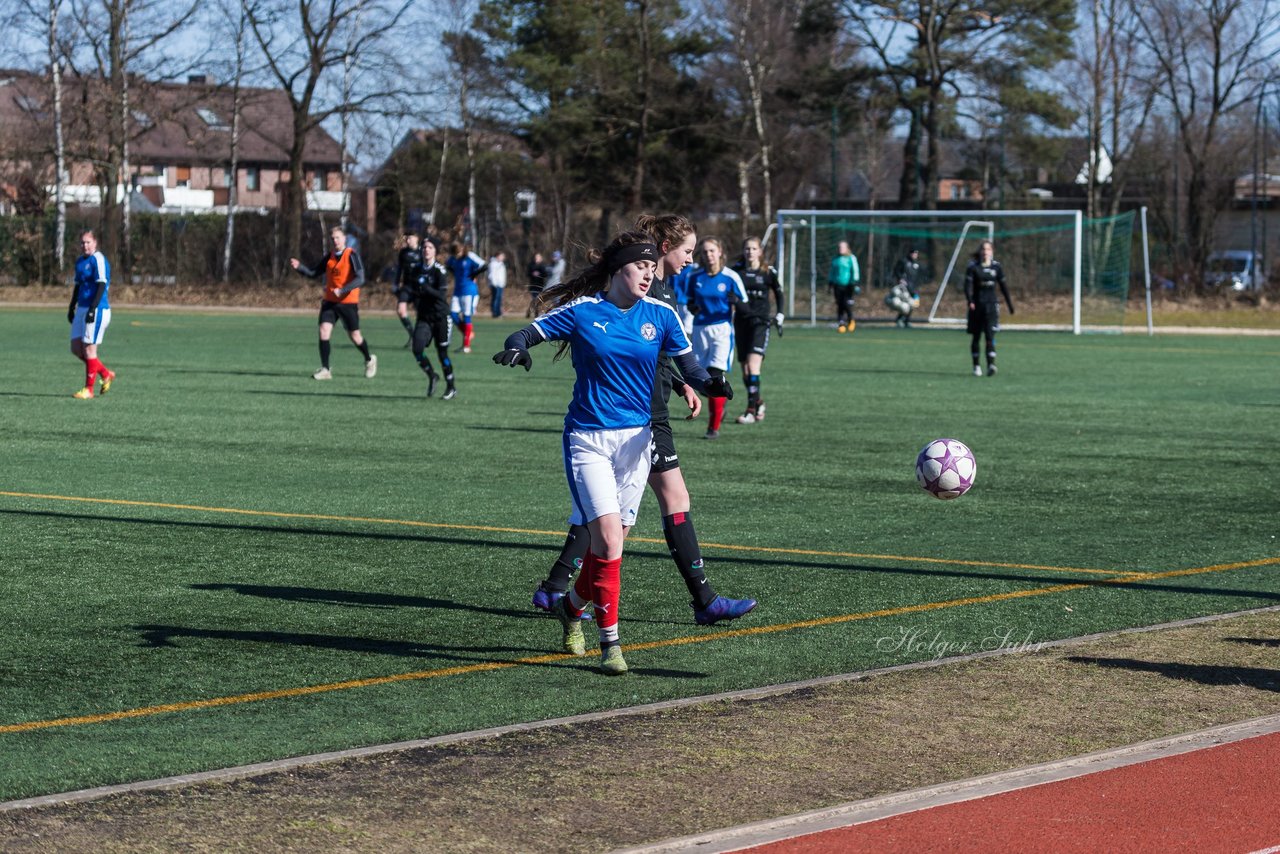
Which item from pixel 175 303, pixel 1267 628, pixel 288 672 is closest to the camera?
pixel 288 672

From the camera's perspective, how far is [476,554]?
9.49m

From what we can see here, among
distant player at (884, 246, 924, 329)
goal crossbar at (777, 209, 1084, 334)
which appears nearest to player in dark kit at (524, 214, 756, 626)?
goal crossbar at (777, 209, 1084, 334)

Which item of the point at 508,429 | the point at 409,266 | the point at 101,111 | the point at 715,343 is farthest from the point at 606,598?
the point at 101,111

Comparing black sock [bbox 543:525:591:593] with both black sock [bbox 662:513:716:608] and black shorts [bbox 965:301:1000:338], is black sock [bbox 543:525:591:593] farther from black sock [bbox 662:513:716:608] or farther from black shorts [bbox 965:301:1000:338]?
black shorts [bbox 965:301:1000:338]

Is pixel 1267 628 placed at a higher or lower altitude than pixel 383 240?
lower

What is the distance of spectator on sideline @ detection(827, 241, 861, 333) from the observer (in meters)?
39.0

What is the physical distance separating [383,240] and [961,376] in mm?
37596

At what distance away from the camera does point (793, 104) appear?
58000 mm

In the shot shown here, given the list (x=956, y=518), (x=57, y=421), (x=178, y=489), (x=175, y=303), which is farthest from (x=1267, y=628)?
(x=175, y=303)

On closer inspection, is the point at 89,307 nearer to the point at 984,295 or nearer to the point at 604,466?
the point at 984,295

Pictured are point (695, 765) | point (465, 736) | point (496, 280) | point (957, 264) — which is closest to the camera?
point (695, 765)

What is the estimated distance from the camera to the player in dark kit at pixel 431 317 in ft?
65.2

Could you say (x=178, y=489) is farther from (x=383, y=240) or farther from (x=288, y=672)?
(x=383, y=240)

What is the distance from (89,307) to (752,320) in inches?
293
